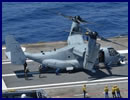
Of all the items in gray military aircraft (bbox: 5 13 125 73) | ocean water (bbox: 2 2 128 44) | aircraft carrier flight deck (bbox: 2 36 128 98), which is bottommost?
aircraft carrier flight deck (bbox: 2 36 128 98)

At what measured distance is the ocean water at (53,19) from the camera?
96256 millimetres

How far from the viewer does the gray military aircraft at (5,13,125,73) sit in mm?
53688

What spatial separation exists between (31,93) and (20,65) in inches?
587

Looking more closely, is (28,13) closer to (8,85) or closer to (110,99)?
(8,85)

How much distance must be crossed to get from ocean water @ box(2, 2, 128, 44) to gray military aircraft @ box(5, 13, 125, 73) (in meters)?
35.0

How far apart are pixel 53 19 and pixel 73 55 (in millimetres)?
50701

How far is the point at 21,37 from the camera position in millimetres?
93625

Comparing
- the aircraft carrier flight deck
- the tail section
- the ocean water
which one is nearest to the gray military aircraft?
the tail section

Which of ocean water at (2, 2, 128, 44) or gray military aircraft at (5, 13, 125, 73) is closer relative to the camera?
gray military aircraft at (5, 13, 125, 73)

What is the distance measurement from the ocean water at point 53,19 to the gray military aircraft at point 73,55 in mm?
34988

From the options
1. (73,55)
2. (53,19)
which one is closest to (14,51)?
(73,55)

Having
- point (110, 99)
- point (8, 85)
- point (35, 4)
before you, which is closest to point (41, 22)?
point (35, 4)

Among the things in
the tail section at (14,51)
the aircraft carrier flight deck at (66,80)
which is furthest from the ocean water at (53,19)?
the tail section at (14,51)

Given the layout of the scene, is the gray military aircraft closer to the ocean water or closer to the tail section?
the tail section
